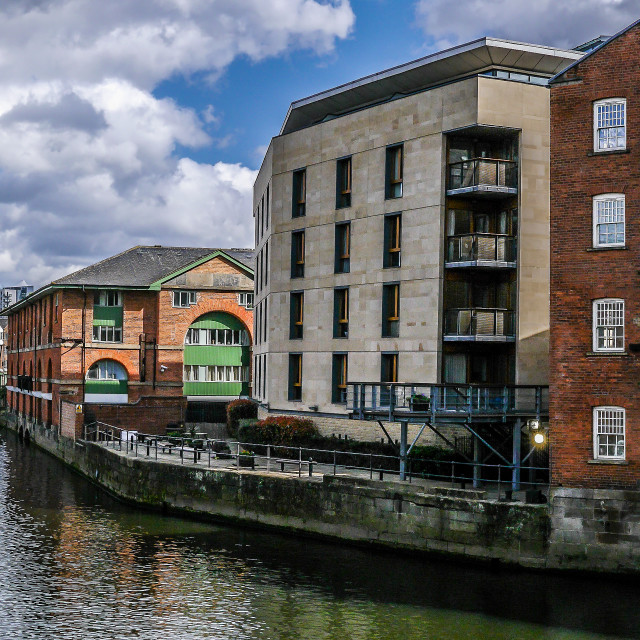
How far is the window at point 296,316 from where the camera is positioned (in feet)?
133

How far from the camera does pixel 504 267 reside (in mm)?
32594

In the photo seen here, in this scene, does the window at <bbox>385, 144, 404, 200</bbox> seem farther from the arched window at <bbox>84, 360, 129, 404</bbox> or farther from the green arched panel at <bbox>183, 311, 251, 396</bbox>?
the arched window at <bbox>84, 360, 129, 404</bbox>

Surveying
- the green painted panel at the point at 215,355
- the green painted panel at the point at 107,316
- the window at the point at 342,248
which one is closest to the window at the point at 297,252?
the window at the point at 342,248

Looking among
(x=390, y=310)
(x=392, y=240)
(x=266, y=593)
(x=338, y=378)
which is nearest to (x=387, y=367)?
(x=390, y=310)

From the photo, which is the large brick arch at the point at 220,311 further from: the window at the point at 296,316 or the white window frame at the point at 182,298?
the window at the point at 296,316

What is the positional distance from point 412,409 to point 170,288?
34.5 m

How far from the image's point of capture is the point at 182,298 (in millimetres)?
60656

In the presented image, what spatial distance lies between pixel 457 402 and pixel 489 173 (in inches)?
353

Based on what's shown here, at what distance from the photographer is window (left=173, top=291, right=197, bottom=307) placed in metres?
60.5

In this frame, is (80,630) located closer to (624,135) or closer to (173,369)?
(624,135)

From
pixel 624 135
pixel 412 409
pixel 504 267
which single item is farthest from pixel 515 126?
pixel 412 409

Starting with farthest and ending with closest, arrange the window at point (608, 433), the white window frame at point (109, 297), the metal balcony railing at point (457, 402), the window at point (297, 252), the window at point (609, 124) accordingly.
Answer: the white window frame at point (109, 297), the window at point (297, 252), the metal balcony railing at point (457, 402), the window at point (609, 124), the window at point (608, 433)

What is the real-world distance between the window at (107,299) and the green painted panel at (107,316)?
277 millimetres

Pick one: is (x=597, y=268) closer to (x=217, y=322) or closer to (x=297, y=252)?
(x=297, y=252)
